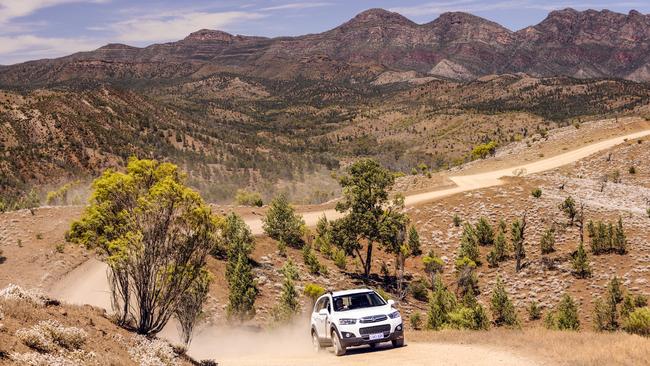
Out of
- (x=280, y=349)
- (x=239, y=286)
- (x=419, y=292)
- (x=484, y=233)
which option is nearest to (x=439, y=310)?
(x=419, y=292)

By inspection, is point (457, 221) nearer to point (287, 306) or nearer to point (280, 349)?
point (287, 306)

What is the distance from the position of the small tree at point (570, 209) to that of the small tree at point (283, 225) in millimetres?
17072

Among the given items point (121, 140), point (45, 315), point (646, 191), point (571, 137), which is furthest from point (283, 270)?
point (121, 140)

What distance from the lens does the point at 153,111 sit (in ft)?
357

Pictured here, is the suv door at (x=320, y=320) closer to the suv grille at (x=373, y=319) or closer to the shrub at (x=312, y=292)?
the suv grille at (x=373, y=319)

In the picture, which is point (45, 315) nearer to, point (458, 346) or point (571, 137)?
point (458, 346)

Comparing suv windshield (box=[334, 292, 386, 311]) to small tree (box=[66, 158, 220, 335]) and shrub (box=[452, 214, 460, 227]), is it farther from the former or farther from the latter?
shrub (box=[452, 214, 460, 227])

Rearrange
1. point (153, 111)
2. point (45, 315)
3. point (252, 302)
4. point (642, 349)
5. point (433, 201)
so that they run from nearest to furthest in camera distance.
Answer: point (45, 315)
point (642, 349)
point (252, 302)
point (433, 201)
point (153, 111)

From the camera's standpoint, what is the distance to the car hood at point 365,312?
15.2 meters

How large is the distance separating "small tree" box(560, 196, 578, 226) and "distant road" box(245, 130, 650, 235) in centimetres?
790

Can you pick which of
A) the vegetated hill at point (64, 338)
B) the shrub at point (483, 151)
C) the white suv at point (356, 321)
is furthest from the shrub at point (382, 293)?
the shrub at point (483, 151)

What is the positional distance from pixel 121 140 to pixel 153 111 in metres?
29.5

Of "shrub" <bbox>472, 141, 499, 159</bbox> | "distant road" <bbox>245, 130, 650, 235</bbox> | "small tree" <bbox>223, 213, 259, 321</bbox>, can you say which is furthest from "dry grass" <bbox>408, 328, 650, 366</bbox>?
"shrub" <bbox>472, 141, 499, 159</bbox>

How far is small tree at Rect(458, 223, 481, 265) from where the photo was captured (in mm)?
34719
